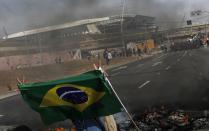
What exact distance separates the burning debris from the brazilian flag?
10.0 ft

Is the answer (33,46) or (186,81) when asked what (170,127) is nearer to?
(186,81)

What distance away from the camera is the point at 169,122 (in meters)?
8.91

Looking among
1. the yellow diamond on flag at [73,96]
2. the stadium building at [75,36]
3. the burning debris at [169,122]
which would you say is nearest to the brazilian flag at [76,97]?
the yellow diamond on flag at [73,96]

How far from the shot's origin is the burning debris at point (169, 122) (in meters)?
8.72

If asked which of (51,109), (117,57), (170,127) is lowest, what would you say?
(117,57)

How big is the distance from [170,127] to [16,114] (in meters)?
7.12

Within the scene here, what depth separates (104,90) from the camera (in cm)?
576

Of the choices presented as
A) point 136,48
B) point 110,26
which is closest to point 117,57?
point 136,48

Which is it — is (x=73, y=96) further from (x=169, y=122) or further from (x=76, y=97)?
(x=169, y=122)

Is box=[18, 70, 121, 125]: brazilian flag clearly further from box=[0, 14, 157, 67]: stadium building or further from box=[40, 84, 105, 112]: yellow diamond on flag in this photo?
box=[0, 14, 157, 67]: stadium building

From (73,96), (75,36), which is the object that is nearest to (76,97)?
(73,96)

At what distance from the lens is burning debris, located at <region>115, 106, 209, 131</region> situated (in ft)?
28.6

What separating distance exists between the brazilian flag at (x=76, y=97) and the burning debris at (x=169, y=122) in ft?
10.0

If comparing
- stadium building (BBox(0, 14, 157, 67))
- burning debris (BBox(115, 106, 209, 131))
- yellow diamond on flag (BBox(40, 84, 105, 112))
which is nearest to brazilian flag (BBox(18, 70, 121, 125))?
yellow diamond on flag (BBox(40, 84, 105, 112))
